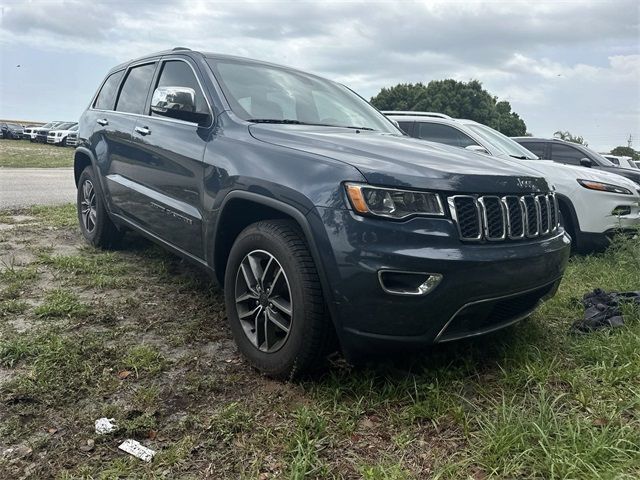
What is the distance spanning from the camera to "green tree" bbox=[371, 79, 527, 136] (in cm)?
4281

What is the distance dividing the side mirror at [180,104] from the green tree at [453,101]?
3976cm

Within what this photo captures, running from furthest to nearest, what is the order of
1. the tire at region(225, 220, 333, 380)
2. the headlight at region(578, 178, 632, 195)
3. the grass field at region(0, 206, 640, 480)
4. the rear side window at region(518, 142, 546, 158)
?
the rear side window at region(518, 142, 546, 158)
the headlight at region(578, 178, 632, 195)
the tire at region(225, 220, 333, 380)
the grass field at region(0, 206, 640, 480)

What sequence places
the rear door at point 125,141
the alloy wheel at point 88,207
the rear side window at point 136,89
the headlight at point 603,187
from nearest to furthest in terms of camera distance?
the rear door at point 125,141, the rear side window at point 136,89, the alloy wheel at point 88,207, the headlight at point 603,187

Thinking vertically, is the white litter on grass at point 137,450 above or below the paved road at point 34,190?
below

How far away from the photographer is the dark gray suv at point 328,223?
236 centimetres

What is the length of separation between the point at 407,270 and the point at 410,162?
21.8 inches

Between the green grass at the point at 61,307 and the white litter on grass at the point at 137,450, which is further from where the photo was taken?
the green grass at the point at 61,307

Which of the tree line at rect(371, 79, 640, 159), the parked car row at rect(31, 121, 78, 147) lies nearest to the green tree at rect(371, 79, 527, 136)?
the tree line at rect(371, 79, 640, 159)

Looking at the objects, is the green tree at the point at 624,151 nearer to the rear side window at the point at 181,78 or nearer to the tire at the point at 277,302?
the rear side window at the point at 181,78

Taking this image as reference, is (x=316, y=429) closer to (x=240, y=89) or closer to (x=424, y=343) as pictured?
(x=424, y=343)

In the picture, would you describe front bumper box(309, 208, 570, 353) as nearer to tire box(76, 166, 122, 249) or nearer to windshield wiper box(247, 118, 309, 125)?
windshield wiper box(247, 118, 309, 125)

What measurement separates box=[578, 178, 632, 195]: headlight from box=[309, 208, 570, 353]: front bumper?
148 inches

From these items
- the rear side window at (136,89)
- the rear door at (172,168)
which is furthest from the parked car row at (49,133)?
the rear door at (172,168)

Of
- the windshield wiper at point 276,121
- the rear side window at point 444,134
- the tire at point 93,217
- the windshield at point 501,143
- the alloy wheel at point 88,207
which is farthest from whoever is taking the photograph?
the rear side window at point 444,134
